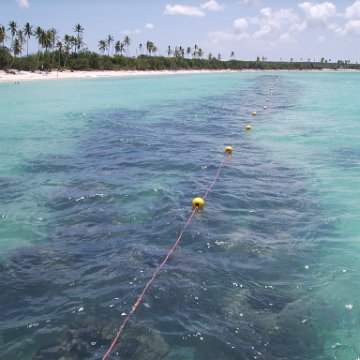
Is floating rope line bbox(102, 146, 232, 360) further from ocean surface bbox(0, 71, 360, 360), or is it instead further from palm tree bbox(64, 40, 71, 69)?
palm tree bbox(64, 40, 71, 69)

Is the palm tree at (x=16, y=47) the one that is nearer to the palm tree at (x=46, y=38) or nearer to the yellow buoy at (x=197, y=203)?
the palm tree at (x=46, y=38)

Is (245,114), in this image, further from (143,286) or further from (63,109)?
(143,286)

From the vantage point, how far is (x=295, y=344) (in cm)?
545

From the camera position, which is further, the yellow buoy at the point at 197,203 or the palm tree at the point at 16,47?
the palm tree at the point at 16,47

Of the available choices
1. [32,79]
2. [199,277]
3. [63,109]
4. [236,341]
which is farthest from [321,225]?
[32,79]

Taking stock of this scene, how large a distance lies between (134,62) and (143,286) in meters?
121

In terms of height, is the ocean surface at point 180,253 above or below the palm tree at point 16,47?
below

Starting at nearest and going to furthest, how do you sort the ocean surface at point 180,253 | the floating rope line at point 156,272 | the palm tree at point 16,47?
the floating rope line at point 156,272, the ocean surface at point 180,253, the palm tree at point 16,47

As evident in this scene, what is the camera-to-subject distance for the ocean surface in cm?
556

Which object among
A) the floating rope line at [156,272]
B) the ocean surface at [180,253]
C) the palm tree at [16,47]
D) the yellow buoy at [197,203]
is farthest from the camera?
the palm tree at [16,47]

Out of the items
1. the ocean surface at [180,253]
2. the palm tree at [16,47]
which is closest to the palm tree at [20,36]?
the palm tree at [16,47]

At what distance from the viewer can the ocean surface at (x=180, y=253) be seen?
5.56 metres

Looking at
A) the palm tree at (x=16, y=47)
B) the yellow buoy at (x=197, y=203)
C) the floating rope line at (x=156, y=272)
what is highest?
the palm tree at (x=16, y=47)

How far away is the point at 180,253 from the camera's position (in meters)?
7.86
